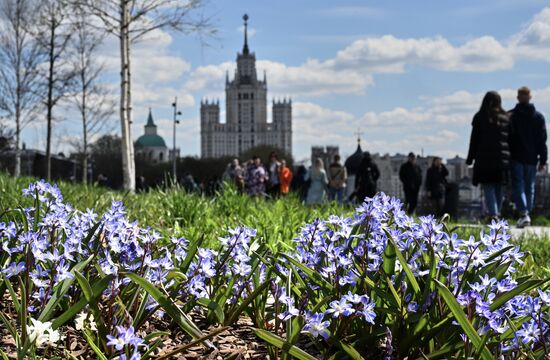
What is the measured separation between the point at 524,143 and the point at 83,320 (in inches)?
395

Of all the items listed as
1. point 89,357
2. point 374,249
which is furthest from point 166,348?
point 374,249

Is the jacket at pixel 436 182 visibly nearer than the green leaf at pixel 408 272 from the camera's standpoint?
No

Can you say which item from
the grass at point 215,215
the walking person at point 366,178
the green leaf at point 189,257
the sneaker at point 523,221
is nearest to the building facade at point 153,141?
the walking person at point 366,178

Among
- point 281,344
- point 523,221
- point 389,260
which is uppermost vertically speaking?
point 389,260

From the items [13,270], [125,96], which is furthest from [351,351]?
[125,96]

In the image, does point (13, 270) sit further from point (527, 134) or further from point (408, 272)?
point (527, 134)

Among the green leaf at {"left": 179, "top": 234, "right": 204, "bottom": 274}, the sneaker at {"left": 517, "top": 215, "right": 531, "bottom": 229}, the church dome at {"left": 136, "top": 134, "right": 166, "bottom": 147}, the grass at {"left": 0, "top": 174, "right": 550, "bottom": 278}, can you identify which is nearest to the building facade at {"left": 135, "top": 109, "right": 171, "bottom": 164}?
the church dome at {"left": 136, "top": 134, "right": 166, "bottom": 147}

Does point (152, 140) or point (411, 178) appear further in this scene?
point (152, 140)

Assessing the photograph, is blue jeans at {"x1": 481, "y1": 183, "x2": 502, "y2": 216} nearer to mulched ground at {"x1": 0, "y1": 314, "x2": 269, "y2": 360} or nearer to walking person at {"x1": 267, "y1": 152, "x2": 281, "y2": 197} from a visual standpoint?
walking person at {"x1": 267, "y1": 152, "x2": 281, "y2": 197}

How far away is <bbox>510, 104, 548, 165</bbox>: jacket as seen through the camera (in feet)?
36.8

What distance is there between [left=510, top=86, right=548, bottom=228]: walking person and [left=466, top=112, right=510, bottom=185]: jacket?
61cm

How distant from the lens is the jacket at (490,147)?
1050cm

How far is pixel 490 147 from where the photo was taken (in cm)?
1060

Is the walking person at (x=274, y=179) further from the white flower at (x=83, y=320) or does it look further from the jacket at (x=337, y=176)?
the white flower at (x=83, y=320)
